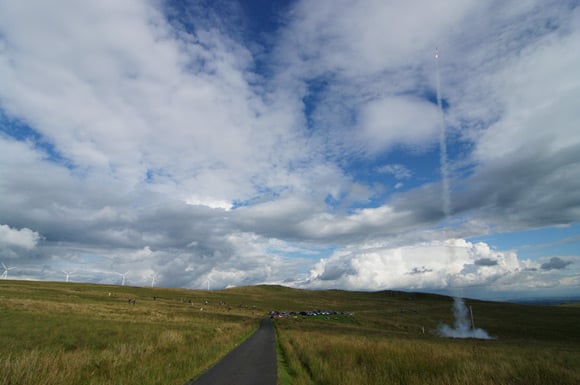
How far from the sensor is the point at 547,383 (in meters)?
11.5

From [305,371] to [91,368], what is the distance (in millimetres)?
9043

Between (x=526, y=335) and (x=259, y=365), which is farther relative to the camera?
(x=526, y=335)

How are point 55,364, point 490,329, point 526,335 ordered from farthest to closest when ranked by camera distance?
1. point 490,329
2. point 526,335
3. point 55,364

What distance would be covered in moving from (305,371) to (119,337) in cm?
1862

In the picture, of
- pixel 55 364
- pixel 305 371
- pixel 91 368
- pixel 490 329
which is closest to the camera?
pixel 55 364

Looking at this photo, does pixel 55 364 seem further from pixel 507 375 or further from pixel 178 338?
pixel 507 375

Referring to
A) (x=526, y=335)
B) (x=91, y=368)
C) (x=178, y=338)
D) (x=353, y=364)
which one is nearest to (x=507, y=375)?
(x=353, y=364)

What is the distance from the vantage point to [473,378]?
11445 mm

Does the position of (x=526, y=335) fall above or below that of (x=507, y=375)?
below

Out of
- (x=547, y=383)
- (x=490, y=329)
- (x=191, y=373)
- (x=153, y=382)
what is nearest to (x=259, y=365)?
(x=191, y=373)

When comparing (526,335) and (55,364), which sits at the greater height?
(55,364)

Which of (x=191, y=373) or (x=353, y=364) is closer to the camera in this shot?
(x=191, y=373)

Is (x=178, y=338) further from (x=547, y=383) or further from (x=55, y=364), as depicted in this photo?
(x=547, y=383)

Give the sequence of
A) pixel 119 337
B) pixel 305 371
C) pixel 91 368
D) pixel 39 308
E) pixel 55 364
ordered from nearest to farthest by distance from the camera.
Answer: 1. pixel 55 364
2. pixel 91 368
3. pixel 305 371
4. pixel 119 337
5. pixel 39 308
